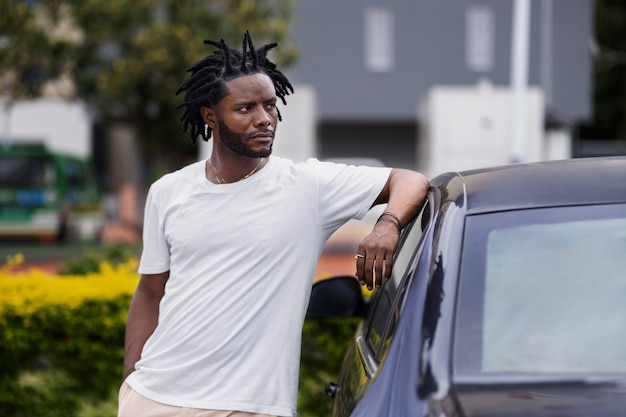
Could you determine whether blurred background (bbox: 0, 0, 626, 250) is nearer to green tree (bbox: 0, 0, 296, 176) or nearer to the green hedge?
green tree (bbox: 0, 0, 296, 176)

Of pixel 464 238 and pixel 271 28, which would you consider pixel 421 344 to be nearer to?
pixel 464 238

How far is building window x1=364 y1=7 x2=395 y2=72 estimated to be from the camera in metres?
31.0

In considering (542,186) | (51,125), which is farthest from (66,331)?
(51,125)

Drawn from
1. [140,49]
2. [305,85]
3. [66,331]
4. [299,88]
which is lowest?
[66,331]

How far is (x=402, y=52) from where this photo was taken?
31.0 meters

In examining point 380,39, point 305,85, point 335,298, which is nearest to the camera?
point 335,298

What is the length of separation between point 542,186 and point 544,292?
0.29m

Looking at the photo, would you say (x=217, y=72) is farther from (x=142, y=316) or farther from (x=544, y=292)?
(x=544, y=292)

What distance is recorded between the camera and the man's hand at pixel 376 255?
2482mm

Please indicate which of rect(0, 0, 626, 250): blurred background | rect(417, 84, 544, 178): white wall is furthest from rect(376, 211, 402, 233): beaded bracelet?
rect(417, 84, 544, 178): white wall

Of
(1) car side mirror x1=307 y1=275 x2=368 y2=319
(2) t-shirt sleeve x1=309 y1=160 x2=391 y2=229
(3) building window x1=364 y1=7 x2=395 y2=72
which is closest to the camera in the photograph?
(2) t-shirt sleeve x1=309 y1=160 x2=391 y2=229

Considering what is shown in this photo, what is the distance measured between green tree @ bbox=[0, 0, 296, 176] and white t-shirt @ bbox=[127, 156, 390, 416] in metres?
19.6

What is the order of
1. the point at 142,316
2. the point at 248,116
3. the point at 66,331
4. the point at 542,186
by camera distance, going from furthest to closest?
the point at 66,331 → the point at 142,316 → the point at 248,116 → the point at 542,186

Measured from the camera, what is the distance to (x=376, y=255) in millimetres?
2490
